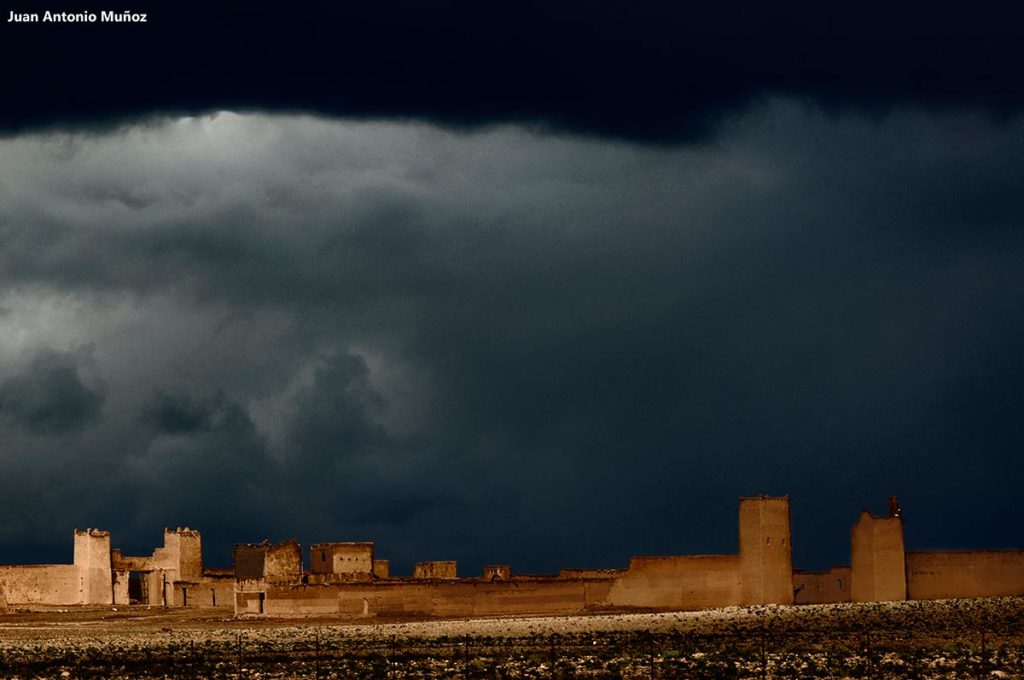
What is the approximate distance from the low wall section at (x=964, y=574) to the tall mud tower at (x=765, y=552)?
18.4 ft

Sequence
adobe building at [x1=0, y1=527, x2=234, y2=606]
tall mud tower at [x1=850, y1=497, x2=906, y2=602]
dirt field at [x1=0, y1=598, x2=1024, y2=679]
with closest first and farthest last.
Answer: dirt field at [x1=0, y1=598, x2=1024, y2=679], tall mud tower at [x1=850, y1=497, x2=906, y2=602], adobe building at [x1=0, y1=527, x2=234, y2=606]

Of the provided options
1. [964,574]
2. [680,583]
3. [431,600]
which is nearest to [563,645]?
[431,600]

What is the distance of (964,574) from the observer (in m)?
83.8

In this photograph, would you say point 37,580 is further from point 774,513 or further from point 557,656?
point 557,656

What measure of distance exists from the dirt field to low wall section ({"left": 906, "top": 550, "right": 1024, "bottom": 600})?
7.82ft

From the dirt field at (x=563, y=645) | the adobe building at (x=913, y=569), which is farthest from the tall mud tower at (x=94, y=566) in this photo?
the adobe building at (x=913, y=569)

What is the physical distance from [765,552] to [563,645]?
21.2 m

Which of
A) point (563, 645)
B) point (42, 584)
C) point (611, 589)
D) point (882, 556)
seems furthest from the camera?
point (42, 584)

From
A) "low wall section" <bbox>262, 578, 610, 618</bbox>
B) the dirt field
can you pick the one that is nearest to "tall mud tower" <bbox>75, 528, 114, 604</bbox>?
the dirt field

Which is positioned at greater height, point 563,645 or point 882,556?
point 882,556

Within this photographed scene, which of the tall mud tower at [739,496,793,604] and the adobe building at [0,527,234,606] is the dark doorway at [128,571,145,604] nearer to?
the adobe building at [0,527,234,606]

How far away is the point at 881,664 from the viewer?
54031 mm

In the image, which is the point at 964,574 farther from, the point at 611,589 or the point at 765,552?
the point at 611,589

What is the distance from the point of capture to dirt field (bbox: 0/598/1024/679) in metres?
53.9
